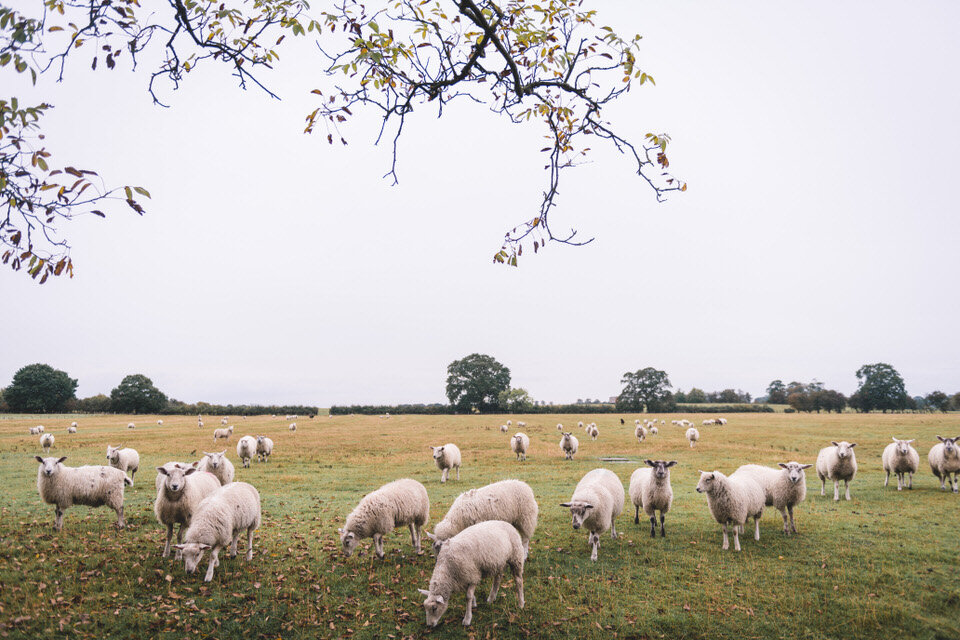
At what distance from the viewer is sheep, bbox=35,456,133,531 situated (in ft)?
37.0

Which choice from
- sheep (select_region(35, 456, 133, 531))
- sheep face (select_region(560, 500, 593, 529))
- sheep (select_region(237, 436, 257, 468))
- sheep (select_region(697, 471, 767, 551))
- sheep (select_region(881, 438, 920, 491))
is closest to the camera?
sheep face (select_region(560, 500, 593, 529))

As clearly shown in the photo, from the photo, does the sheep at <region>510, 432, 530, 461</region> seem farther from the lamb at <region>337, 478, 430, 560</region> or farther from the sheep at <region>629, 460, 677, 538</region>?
the lamb at <region>337, 478, 430, 560</region>

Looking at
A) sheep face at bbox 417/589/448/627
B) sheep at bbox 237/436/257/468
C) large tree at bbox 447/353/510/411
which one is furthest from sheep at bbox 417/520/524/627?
large tree at bbox 447/353/510/411

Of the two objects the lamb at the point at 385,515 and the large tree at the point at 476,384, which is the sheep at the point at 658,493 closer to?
the lamb at the point at 385,515

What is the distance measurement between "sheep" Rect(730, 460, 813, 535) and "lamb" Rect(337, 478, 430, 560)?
7.65 meters

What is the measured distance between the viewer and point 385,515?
9906 millimetres

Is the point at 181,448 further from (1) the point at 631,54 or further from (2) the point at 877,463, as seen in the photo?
(2) the point at 877,463

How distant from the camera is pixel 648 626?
7.18 metres

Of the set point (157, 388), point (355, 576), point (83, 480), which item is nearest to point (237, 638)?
point (355, 576)

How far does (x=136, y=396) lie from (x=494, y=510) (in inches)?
4146

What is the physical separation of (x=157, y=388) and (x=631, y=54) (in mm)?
110920

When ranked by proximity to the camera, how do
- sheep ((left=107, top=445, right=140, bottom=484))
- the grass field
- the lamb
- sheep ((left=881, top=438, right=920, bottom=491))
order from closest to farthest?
the grass field, the lamb, sheep ((left=881, top=438, right=920, bottom=491)), sheep ((left=107, top=445, right=140, bottom=484))

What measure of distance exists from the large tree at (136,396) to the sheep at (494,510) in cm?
10402

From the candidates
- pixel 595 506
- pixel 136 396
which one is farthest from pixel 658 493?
pixel 136 396
